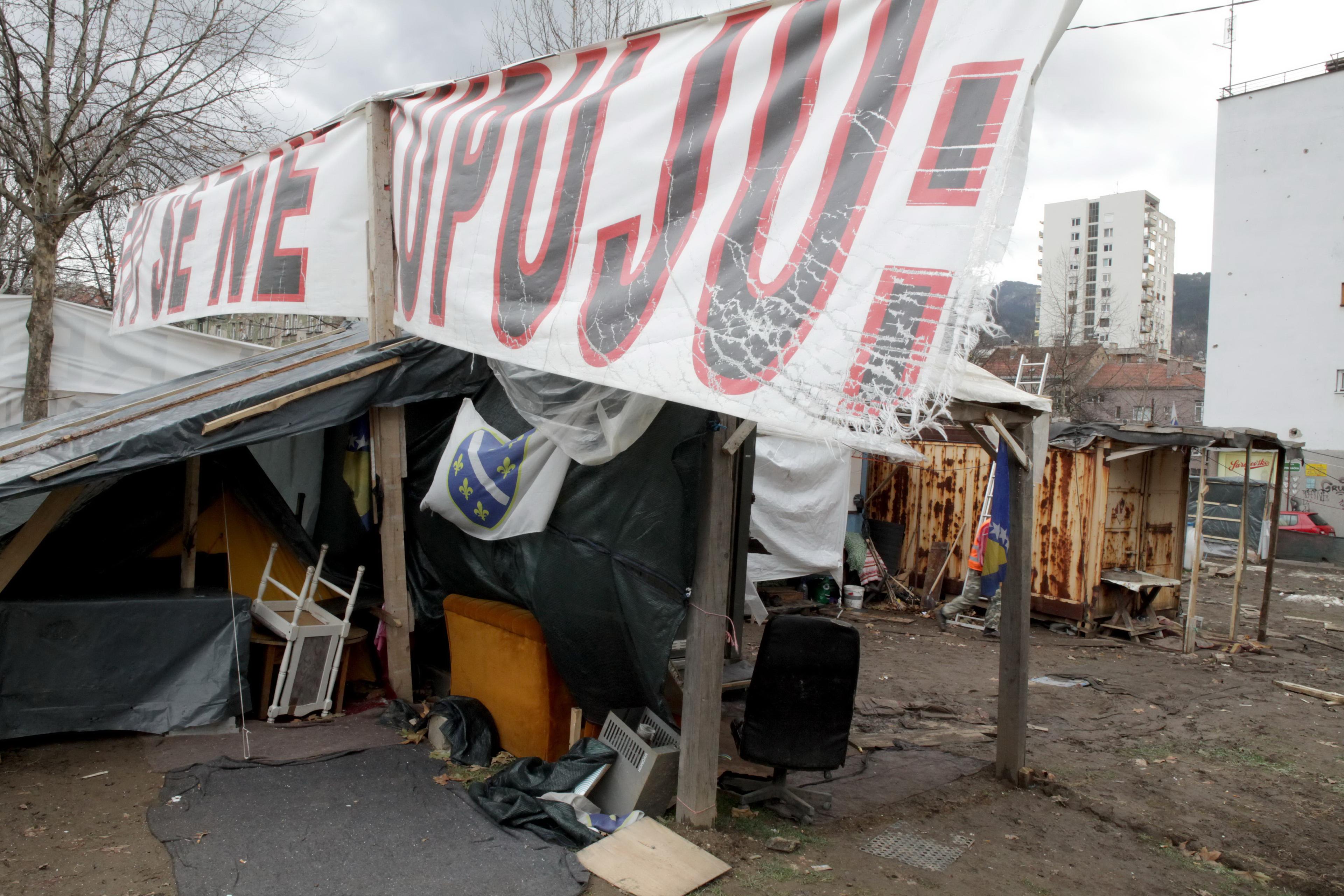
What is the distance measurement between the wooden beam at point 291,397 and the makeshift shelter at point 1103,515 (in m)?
7.54

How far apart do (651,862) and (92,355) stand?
1002 centimetres

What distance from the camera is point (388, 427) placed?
239 inches

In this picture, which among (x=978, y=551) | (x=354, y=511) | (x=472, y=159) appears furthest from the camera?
(x=978, y=551)

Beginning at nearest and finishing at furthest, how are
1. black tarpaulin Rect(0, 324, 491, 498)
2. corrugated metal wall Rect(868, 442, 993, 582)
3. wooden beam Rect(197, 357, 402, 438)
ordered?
black tarpaulin Rect(0, 324, 491, 498)
wooden beam Rect(197, 357, 402, 438)
corrugated metal wall Rect(868, 442, 993, 582)

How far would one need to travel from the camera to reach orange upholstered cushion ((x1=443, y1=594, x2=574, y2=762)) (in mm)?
5074

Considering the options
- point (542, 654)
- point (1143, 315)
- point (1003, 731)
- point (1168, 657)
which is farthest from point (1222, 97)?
point (1143, 315)

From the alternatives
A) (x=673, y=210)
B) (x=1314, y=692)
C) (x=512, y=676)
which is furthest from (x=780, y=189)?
(x=1314, y=692)

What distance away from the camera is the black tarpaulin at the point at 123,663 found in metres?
5.05

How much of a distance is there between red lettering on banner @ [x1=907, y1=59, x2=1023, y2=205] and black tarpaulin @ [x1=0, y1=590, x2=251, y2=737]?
509 cm

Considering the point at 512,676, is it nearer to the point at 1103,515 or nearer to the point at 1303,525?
the point at 1103,515

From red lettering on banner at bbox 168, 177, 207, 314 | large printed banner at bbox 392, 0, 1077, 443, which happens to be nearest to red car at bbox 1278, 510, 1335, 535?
large printed banner at bbox 392, 0, 1077, 443

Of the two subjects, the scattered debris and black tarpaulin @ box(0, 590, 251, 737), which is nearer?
black tarpaulin @ box(0, 590, 251, 737)

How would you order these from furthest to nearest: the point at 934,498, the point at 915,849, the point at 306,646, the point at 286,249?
→ the point at 934,498 < the point at 286,249 < the point at 306,646 < the point at 915,849

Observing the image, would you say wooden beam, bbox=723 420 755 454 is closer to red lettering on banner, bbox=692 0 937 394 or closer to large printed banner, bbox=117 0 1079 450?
large printed banner, bbox=117 0 1079 450
